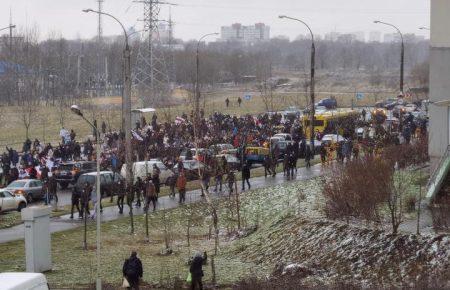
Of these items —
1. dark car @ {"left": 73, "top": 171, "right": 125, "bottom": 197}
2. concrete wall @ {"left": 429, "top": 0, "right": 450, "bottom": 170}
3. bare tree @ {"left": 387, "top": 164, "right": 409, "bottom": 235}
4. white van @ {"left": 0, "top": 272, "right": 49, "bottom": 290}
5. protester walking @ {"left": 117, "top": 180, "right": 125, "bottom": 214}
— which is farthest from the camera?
dark car @ {"left": 73, "top": 171, "right": 125, "bottom": 197}

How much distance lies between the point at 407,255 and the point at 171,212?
12623mm

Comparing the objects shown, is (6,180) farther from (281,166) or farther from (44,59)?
(44,59)

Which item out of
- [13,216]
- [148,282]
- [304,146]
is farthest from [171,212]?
[304,146]

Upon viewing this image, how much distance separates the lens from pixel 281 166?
45.4m

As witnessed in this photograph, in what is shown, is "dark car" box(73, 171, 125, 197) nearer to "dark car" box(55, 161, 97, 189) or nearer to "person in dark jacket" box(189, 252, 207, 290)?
"dark car" box(55, 161, 97, 189)

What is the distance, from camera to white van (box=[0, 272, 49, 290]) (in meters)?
13.7

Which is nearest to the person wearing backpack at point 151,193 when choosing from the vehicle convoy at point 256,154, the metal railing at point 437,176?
the metal railing at point 437,176

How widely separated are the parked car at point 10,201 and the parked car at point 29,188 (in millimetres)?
1242

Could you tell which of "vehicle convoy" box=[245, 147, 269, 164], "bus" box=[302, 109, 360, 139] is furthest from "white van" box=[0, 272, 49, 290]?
"bus" box=[302, 109, 360, 139]

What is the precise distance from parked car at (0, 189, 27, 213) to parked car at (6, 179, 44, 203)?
48.9 inches

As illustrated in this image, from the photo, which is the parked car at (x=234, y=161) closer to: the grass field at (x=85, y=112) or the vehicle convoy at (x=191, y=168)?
the vehicle convoy at (x=191, y=168)

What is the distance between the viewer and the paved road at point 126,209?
29.2 metres

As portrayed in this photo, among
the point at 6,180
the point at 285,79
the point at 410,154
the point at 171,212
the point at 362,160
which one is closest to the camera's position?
the point at 362,160

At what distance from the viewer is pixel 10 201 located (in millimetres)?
33969
